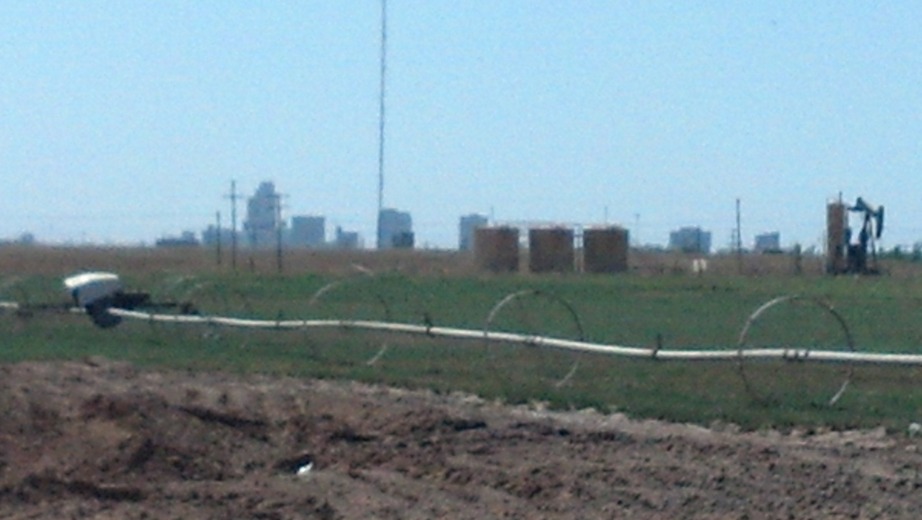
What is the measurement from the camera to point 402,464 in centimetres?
1257

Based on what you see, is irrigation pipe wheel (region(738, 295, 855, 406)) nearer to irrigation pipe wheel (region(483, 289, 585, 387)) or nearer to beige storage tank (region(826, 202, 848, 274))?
irrigation pipe wheel (region(483, 289, 585, 387))

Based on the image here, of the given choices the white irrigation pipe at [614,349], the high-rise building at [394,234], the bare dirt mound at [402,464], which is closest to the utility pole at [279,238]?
the high-rise building at [394,234]

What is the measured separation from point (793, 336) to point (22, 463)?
1645 centimetres

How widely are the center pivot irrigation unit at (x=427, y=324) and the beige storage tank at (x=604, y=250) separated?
33162 mm

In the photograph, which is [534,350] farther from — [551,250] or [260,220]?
[260,220]

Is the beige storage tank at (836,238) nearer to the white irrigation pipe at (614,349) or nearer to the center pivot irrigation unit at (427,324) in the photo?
the center pivot irrigation unit at (427,324)

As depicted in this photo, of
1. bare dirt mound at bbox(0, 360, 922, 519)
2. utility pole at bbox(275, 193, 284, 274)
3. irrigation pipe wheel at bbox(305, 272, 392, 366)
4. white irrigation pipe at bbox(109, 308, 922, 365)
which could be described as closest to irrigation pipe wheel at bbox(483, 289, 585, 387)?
white irrigation pipe at bbox(109, 308, 922, 365)

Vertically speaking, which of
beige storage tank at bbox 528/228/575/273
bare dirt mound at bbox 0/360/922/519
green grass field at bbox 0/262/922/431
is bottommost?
bare dirt mound at bbox 0/360/922/519

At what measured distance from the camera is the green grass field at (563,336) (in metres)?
17.7

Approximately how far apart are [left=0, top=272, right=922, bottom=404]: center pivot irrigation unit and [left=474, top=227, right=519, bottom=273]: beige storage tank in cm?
3302

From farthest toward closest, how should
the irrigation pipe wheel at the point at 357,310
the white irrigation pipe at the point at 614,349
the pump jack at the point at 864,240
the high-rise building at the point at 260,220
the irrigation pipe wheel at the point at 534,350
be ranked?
the high-rise building at the point at 260,220 → the pump jack at the point at 864,240 → the irrigation pipe wheel at the point at 357,310 → the irrigation pipe wheel at the point at 534,350 → the white irrigation pipe at the point at 614,349

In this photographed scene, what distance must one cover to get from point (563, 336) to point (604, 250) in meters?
36.9

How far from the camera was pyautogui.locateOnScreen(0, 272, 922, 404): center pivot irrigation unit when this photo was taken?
698 inches

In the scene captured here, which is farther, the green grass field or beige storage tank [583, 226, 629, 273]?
beige storage tank [583, 226, 629, 273]
